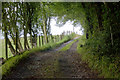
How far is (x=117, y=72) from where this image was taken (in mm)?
4449

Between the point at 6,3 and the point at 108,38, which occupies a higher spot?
the point at 6,3

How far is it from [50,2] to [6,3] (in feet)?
16.5

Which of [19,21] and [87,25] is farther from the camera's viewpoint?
[87,25]

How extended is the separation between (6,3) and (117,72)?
6461 millimetres

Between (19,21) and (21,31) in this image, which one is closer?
(19,21)

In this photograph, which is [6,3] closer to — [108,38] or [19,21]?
[19,21]

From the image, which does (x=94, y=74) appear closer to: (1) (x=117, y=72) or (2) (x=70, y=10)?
(1) (x=117, y=72)

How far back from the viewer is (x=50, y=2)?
476 inches

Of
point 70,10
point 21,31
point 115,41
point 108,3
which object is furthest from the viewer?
point 70,10

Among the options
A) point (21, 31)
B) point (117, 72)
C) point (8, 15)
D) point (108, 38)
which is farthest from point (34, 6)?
point (117, 72)

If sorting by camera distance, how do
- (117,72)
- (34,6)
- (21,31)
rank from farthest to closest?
(34,6)
(21,31)
(117,72)

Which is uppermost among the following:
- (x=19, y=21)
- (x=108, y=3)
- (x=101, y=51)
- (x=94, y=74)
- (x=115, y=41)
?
(x=108, y=3)

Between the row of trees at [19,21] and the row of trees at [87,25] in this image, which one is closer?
the row of trees at [87,25]

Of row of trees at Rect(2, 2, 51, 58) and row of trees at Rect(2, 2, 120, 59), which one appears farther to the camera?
row of trees at Rect(2, 2, 51, 58)
